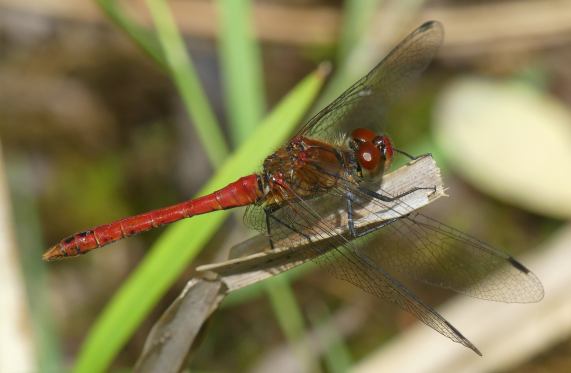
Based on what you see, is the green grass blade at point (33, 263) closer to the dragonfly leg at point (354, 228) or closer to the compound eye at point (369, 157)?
the dragonfly leg at point (354, 228)

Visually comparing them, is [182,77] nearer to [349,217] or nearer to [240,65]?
[240,65]

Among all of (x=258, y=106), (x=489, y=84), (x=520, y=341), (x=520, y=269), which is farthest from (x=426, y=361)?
(x=489, y=84)

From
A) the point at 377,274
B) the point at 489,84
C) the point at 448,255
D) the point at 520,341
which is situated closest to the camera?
the point at 377,274

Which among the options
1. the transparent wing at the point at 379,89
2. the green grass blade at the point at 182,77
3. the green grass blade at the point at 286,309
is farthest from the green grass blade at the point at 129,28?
the green grass blade at the point at 286,309

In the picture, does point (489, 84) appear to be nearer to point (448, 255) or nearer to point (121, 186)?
point (448, 255)

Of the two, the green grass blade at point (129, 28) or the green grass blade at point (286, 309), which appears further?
the green grass blade at point (286, 309)
